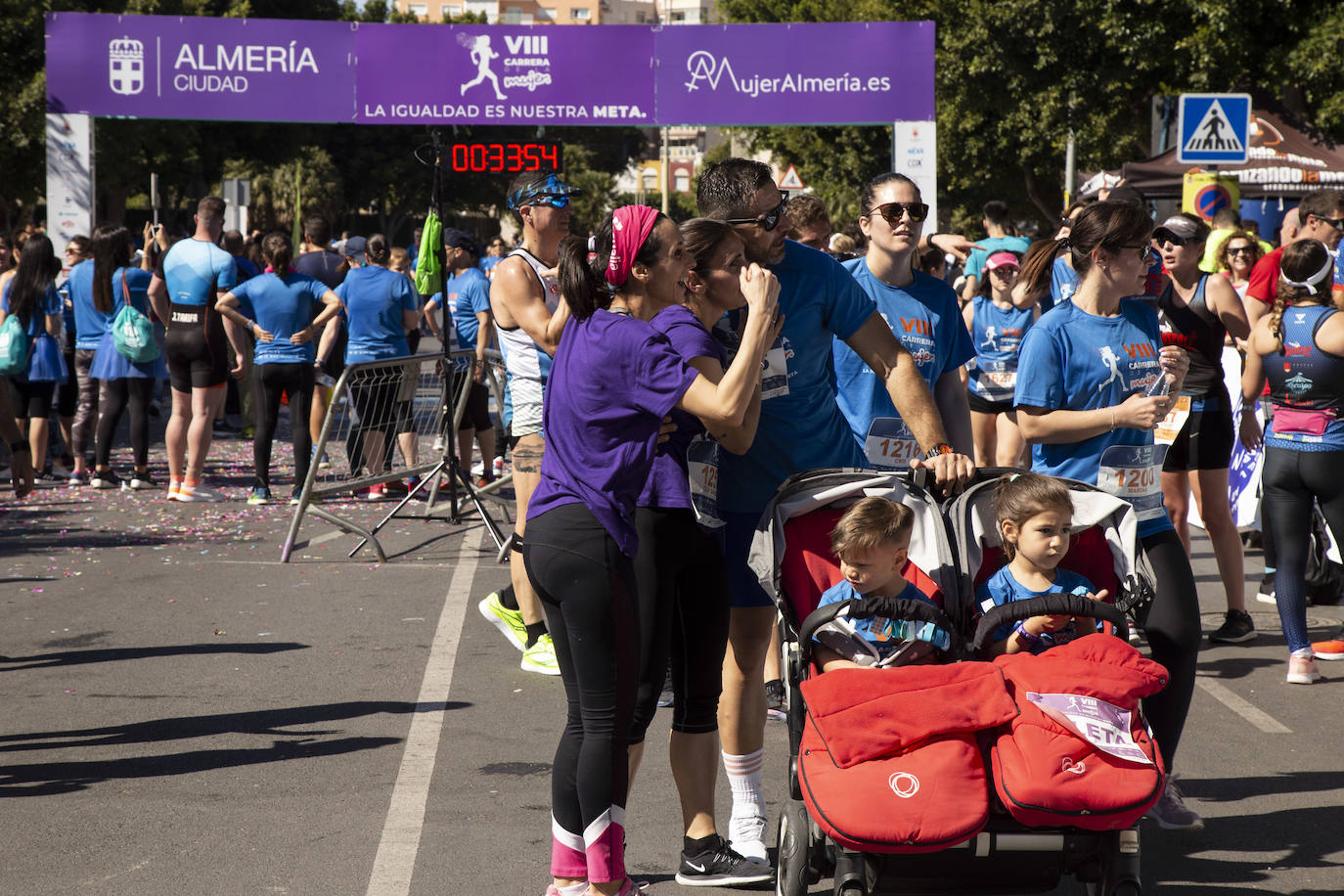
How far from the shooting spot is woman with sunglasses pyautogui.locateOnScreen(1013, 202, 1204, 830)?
4609mm

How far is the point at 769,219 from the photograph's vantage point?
4293mm

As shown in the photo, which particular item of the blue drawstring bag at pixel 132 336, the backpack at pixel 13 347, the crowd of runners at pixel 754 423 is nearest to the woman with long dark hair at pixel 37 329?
the backpack at pixel 13 347

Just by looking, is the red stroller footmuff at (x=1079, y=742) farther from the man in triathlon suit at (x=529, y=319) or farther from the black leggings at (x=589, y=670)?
the man in triathlon suit at (x=529, y=319)

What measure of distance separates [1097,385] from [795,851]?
1947 millimetres

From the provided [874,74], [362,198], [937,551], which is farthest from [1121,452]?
[362,198]

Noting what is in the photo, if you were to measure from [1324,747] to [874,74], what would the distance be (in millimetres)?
14831

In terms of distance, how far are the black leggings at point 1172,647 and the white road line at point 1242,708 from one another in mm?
1604

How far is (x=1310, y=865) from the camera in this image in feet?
14.4

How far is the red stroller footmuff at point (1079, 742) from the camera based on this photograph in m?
3.26

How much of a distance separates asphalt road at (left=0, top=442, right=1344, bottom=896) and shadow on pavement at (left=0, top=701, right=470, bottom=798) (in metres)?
0.01

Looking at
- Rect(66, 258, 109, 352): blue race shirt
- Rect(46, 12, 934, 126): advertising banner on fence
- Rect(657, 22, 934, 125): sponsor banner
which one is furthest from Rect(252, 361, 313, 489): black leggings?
Rect(657, 22, 934, 125): sponsor banner

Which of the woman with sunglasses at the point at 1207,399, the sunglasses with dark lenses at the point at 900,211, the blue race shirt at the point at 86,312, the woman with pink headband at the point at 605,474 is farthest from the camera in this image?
the blue race shirt at the point at 86,312

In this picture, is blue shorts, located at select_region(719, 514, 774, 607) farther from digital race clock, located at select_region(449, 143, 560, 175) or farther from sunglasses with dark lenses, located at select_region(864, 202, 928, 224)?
digital race clock, located at select_region(449, 143, 560, 175)

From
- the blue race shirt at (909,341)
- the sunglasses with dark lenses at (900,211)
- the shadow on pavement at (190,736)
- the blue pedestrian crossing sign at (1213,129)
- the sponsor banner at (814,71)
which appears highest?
the sponsor banner at (814,71)
